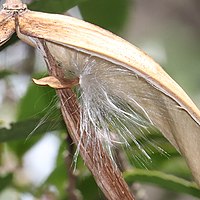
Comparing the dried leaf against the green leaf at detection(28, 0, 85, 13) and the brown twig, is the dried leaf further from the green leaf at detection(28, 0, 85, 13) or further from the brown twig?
the green leaf at detection(28, 0, 85, 13)

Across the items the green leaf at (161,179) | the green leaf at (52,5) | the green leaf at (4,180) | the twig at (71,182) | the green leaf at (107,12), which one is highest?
the green leaf at (107,12)

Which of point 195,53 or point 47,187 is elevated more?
point 195,53

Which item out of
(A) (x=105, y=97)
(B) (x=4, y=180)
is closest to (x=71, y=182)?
(B) (x=4, y=180)

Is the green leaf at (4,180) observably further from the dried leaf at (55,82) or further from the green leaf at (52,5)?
the dried leaf at (55,82)

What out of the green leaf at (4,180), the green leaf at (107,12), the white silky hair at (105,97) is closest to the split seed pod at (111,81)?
the white silky hair at (105,97)

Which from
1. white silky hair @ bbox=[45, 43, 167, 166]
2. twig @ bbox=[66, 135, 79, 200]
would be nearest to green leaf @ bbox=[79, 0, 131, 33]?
twig @ bbox=[66, 135, 79, 200]

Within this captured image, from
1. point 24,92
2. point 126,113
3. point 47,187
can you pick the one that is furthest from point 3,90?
point 126,113

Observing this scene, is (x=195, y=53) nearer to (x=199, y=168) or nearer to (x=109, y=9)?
(x=109, y=9)
